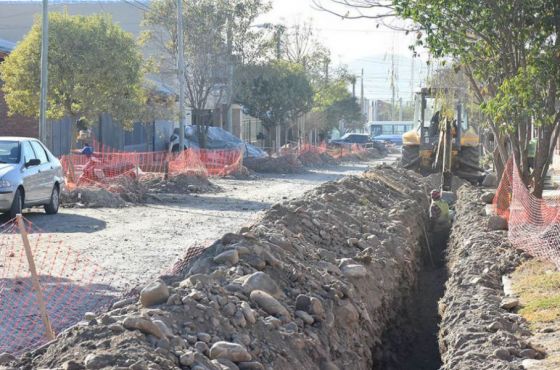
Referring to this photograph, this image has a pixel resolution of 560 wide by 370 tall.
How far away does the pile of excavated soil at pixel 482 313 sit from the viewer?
824 centimetres

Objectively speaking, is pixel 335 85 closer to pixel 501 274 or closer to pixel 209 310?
A: pixel 501 274

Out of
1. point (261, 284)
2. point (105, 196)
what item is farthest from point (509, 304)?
point (105, 196)

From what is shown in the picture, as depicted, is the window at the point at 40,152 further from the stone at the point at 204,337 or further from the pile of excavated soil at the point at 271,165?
the pile of excavated soil at the point at 271,165

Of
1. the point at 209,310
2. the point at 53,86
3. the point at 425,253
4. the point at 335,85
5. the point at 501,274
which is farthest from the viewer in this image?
the point at 335,85

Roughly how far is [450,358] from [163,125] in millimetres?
42585

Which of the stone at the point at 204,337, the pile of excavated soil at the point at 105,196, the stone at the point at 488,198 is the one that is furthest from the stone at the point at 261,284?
the pile of excavated soil at the point at 105,196

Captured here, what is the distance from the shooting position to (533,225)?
44.7 feet

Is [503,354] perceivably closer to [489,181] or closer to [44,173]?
[44,173]

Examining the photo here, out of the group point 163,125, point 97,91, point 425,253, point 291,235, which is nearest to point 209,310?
point 291,235

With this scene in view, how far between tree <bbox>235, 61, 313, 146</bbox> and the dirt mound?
26107 mm

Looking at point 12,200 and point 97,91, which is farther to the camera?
point 97,91

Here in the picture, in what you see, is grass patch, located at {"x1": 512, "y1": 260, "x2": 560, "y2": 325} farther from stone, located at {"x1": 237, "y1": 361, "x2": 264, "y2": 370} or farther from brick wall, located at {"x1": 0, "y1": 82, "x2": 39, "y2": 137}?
brick wall, located at {"x1": 0, "y1": 82, "x2": 39, "y2": 137}

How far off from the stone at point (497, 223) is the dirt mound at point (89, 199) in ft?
31.7

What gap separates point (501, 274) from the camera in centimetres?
1226
